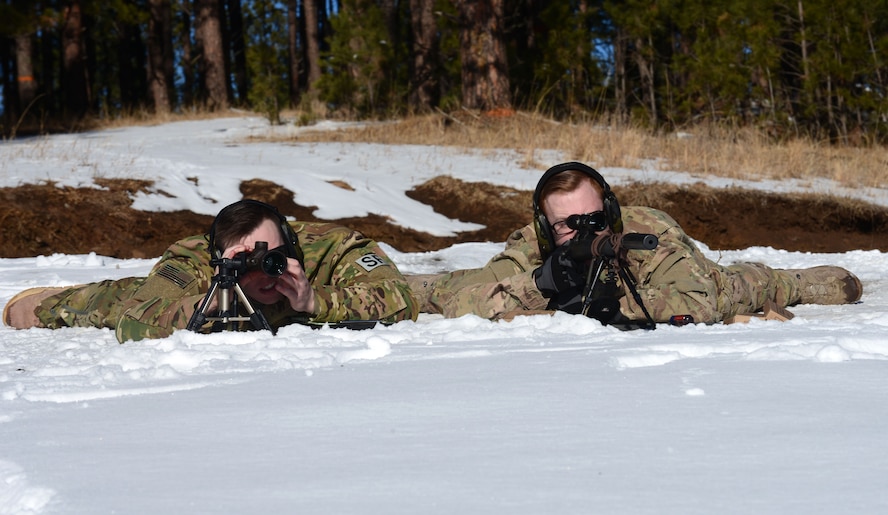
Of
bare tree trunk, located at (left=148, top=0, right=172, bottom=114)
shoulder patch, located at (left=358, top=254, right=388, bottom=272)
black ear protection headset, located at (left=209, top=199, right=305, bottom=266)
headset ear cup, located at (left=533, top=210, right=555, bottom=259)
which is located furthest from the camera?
bare tree trunk, located at (left=148, top=0, right=172, bottom=114)

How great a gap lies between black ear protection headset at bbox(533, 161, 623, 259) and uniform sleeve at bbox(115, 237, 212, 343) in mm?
1362

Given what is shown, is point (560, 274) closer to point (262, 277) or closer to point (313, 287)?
point (313, 287)

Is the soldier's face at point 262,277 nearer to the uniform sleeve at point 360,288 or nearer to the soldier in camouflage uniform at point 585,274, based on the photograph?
the uniform sleeve at point 360,288

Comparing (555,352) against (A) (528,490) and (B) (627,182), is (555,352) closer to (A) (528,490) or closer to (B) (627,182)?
(A) (528,490)

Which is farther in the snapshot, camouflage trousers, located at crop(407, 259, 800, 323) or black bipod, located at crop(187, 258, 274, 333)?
camouflage trousers, located at crop(407, 259, 800, 323)

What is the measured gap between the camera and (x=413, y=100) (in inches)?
714

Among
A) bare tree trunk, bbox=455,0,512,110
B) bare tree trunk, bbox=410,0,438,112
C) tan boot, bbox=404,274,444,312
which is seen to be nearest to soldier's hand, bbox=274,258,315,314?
tan boot, bbox=404,274,444,312

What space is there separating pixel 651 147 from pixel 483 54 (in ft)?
9.63

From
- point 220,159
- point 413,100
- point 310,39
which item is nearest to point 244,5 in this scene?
point 310,39

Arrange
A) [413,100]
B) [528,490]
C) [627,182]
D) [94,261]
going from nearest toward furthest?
[528,490]
[94,261]
[627,182]
[413,100]

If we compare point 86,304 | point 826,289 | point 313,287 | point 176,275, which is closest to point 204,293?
point 176,275

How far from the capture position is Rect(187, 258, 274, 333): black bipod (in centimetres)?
350

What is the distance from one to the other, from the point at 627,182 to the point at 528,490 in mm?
8626

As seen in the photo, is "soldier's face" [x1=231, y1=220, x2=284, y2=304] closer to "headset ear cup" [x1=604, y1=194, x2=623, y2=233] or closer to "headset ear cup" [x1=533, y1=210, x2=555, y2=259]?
"headset ear cup" [x1=533, y1=210, x2=555, y2=259]
